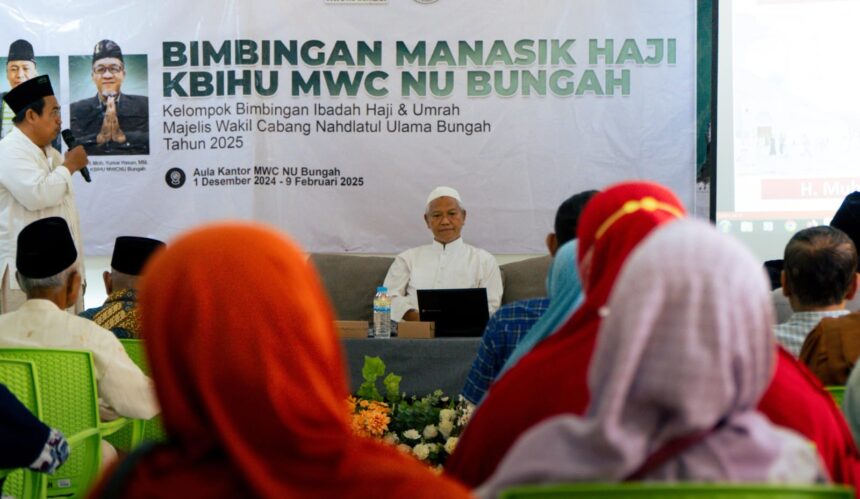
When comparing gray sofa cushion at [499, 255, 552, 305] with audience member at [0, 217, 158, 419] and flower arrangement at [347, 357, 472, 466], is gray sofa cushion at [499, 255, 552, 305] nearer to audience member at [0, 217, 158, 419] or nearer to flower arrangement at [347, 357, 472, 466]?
flower arrangement at [347, 357, 472, 466]

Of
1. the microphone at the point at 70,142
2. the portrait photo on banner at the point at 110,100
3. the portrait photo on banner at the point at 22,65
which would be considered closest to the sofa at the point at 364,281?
the microphone at the point at 70,142

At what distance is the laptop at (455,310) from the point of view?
4.90 metres

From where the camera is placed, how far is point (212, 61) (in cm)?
641

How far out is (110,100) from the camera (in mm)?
6504

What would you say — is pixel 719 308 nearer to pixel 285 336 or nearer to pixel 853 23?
pixel 285 336

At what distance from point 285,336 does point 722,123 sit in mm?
5493

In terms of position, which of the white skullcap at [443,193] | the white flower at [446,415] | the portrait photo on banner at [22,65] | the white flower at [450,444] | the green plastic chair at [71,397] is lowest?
the white flower at [450,444]

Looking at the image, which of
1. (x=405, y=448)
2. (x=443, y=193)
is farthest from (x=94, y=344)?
(x=443, y=193)

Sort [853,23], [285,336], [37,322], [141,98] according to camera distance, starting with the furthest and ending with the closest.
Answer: [141,98], [853,23], [37,322], [285,336]

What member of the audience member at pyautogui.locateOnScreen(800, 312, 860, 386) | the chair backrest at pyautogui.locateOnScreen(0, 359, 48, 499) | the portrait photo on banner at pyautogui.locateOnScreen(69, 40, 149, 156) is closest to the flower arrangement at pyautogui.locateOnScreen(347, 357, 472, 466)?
the chair backrest at pyautogui.locateOnScreen(0, 359, 48, 499)

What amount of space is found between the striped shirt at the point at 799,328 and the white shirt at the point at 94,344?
1.64m

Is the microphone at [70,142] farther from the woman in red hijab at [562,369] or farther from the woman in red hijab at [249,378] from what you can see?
the woman in red hijab at [249,378]

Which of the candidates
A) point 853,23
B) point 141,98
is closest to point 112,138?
point 141,98

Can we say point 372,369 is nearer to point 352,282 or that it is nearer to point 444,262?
point 352,282
